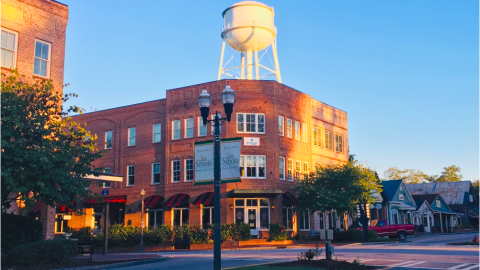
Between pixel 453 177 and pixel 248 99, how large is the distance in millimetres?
86322

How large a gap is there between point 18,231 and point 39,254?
1.79 meters

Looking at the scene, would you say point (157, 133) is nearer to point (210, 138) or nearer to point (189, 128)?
point (189, 128)

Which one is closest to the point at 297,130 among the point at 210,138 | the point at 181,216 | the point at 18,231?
the point at 210,138

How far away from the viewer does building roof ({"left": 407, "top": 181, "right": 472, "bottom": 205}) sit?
8131 centimetres

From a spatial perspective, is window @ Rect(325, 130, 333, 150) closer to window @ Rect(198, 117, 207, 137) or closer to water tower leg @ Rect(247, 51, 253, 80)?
water tower leg @ Rect(247, 51, 253, 80)

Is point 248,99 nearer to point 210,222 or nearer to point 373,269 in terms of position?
point 210,222

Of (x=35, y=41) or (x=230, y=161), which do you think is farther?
→ (x=35, y=41)

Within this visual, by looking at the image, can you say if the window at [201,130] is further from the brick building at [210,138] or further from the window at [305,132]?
the window at [305,132]

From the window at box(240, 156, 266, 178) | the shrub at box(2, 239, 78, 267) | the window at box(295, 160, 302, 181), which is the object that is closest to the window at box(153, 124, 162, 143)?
the window at box(240, 156, 266, 178)

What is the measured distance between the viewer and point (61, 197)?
17297 mm

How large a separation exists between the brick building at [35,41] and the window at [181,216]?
1748cm

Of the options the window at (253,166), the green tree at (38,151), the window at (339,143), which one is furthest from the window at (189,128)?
the green tree at (38,151)

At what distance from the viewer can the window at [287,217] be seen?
40.5m

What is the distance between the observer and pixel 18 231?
60.4 feet
